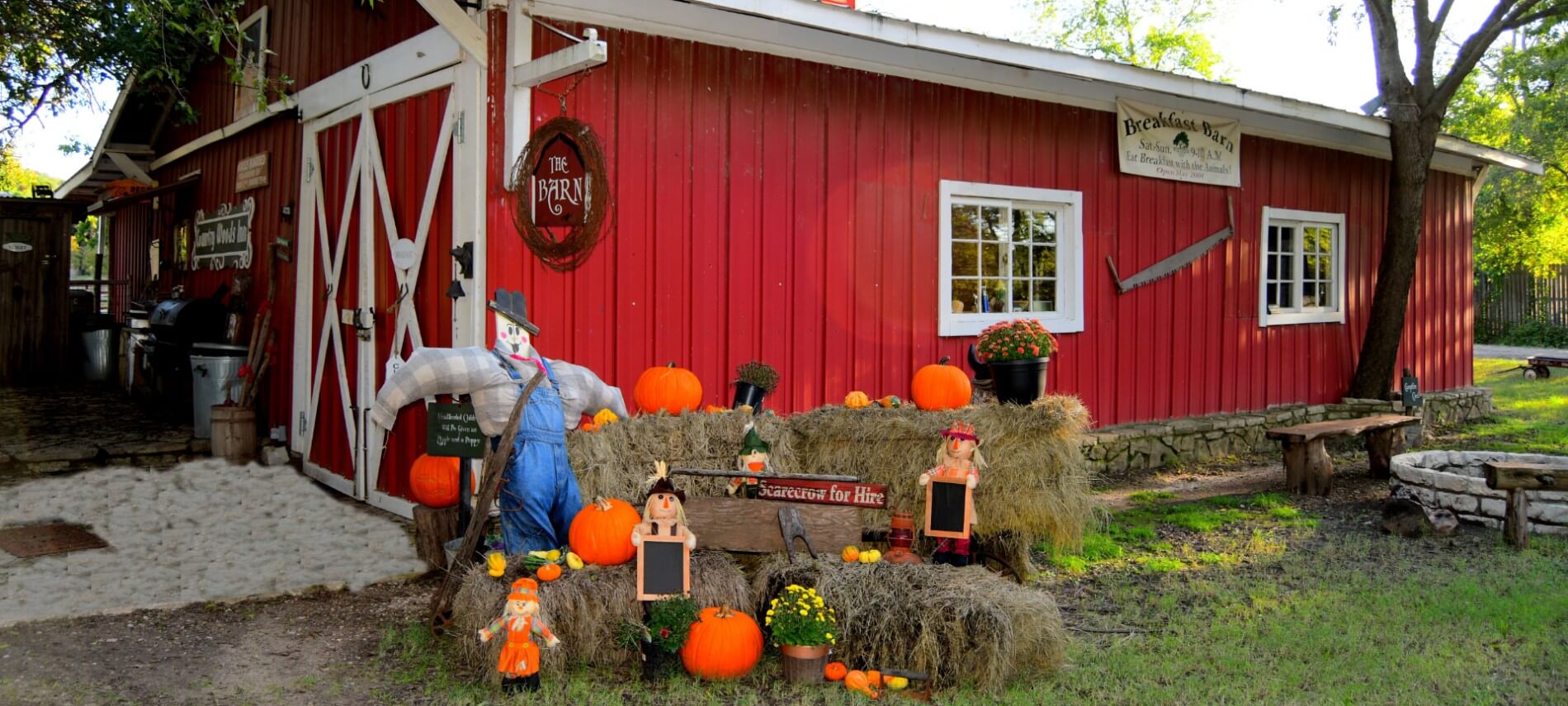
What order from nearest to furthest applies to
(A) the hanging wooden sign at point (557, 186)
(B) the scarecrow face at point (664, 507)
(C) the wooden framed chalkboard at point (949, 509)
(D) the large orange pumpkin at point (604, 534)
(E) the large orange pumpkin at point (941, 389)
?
1. (B) the scarecrow face at point (664, 507)
2. (D) the large orange pumpkin at point (604, 534)
3. (C) the wooden framed chalkboard at point (949, 509)
4. (A) the hanging wooden sign at point (557, 186)
5. (E) the large orange pumpkin at point (941, 389)

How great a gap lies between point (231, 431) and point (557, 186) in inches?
154

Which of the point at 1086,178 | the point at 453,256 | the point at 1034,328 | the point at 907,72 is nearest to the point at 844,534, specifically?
the point at 1034,328

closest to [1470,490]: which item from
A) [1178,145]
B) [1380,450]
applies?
[1380,450]

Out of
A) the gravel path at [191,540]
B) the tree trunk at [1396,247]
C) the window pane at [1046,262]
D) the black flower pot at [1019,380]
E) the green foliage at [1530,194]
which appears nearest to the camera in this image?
the gravel path at [191,540]

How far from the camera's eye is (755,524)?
435cm

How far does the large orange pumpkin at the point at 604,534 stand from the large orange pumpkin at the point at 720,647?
0.42 meters

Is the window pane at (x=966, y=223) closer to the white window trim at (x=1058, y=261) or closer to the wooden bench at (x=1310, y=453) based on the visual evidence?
the white window trim at (x=1058, y=261)

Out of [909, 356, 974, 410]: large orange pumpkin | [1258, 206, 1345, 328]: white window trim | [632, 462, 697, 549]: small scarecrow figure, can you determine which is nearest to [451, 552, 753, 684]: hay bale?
[632, 462, 697, 549]: small scarecrow figure

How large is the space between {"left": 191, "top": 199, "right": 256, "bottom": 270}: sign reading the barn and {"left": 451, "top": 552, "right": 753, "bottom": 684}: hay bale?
632 cm

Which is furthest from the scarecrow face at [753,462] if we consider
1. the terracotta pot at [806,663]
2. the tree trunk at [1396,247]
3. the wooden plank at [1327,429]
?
the tree trunk at [1396,247]

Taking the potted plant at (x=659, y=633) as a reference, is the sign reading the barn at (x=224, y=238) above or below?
above

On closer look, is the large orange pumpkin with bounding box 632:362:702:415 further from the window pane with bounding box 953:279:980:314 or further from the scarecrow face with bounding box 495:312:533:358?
the window pane with bounding box 953:279:980:314

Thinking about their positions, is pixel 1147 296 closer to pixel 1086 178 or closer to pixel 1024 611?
pixel 1086 178

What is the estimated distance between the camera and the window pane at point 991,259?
7809 millimetres
